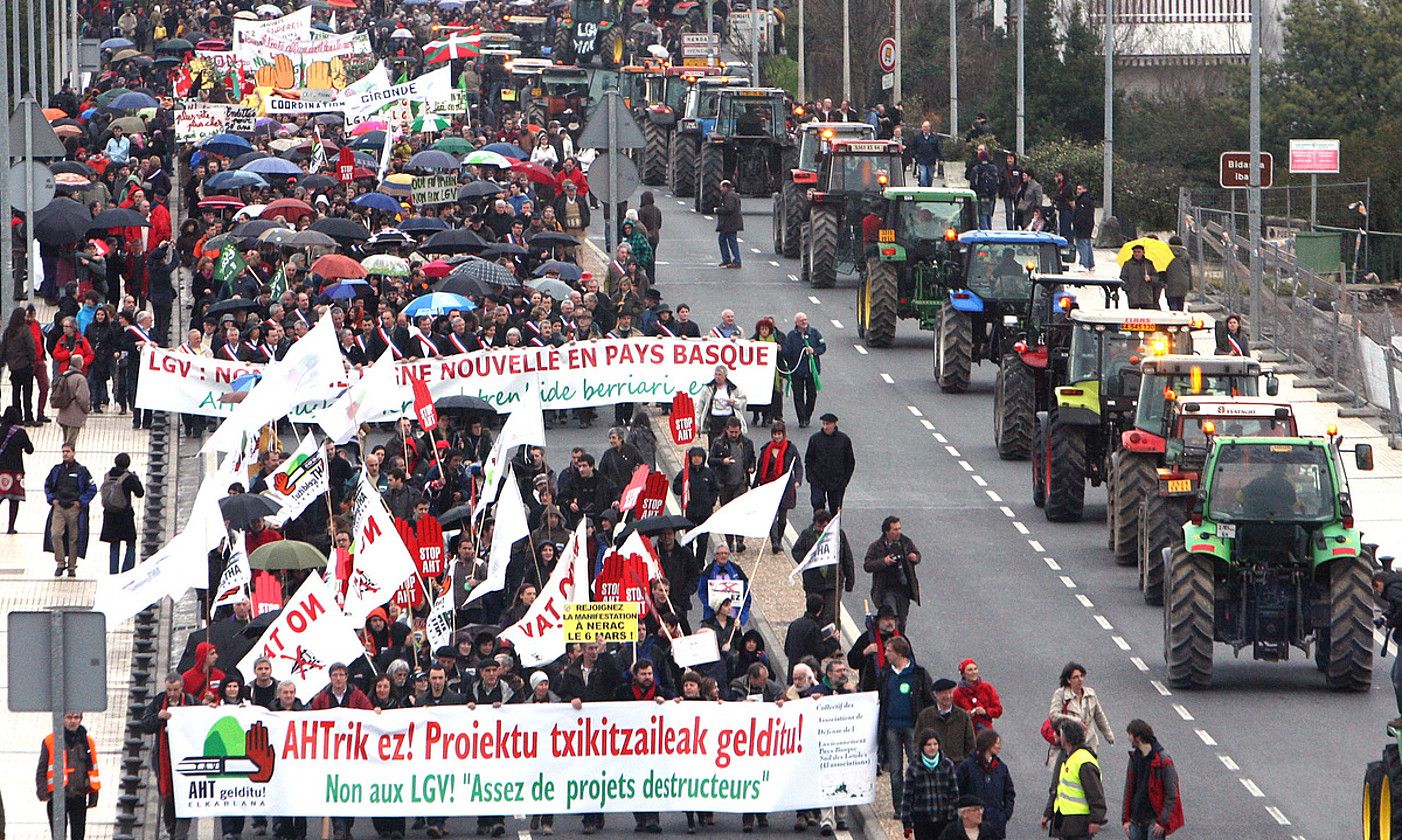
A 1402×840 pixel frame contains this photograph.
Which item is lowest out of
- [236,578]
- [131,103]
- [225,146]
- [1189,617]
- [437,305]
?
[1189,617]

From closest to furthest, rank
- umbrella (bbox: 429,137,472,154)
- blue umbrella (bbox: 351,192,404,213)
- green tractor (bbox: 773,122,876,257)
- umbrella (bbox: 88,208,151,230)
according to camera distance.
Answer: umbrella (bbox: 88,208,151,230)
blue umbrella (bbox: 351,192,404,213)
green tractor (bbox: 773,122,876,257)
umbrella (bbox: 429,137,472,154)

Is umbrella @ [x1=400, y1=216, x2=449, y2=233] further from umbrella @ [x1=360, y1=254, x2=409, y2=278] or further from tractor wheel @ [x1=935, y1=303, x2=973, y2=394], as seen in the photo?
tractor wheel @ [x1=935, y1=303, x2=973, y2=394]

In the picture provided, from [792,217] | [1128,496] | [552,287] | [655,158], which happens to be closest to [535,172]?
[792,217]

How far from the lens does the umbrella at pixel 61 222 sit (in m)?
38.3

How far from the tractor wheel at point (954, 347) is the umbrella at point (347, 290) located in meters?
7.33

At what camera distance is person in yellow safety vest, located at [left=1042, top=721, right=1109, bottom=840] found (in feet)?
60.8

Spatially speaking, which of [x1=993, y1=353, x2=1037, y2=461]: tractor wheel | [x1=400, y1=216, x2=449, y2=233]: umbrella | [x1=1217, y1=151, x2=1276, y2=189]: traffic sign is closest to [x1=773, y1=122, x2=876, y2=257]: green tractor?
Answer: [x1=1217, y1=151, x2=1276, y2=189]: traffic sign

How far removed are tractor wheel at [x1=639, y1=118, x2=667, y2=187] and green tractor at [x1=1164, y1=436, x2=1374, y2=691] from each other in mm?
38648

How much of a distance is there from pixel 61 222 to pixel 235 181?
5.57 m

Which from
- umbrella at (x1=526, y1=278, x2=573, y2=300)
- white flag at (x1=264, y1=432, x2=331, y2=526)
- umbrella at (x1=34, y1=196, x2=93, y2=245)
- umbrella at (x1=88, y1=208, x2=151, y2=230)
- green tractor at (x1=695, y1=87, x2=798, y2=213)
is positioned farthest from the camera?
green tractor at (x1=695, y1=87, x2=798, y2=213)

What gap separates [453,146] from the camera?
51844mm

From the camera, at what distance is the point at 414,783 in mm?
20078

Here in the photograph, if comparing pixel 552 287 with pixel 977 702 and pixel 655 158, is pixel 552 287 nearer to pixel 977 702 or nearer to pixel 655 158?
pixel 977 702

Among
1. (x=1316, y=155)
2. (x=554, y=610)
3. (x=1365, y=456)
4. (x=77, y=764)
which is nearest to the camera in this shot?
(x=77, y=764)
